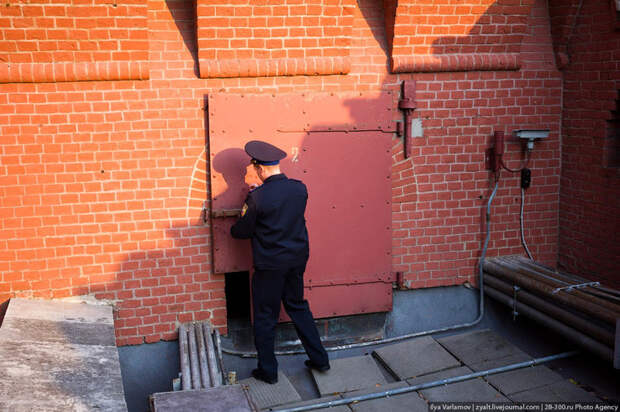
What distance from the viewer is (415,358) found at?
575 cm

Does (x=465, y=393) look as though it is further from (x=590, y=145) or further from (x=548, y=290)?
(x=590, y=145)

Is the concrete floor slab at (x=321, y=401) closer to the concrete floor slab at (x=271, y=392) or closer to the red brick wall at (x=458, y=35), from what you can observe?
→ the concrete floor slab at (x=271, y=392)

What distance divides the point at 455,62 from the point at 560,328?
8.88 ft

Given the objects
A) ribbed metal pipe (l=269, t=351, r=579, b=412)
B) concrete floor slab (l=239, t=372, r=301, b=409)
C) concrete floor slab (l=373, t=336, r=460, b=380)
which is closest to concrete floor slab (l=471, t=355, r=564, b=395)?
ribbed metal pipe (l=269, t=351, r=579, b=412)

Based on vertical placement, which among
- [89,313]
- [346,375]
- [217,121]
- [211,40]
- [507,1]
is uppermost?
[507,1]

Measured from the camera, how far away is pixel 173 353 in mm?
5672

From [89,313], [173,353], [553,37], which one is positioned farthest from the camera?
[553,37]

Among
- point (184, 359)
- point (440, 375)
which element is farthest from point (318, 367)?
point (184, 359)

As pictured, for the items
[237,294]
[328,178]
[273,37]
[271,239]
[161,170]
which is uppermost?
[273,37]

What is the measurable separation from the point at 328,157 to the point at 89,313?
8.42 ft

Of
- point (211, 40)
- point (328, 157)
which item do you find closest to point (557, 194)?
point (328, 157)

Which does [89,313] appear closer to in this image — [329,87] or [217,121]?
[217,121]

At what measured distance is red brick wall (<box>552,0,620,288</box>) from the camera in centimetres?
574

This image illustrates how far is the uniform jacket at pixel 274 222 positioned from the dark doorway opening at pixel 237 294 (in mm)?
1483
